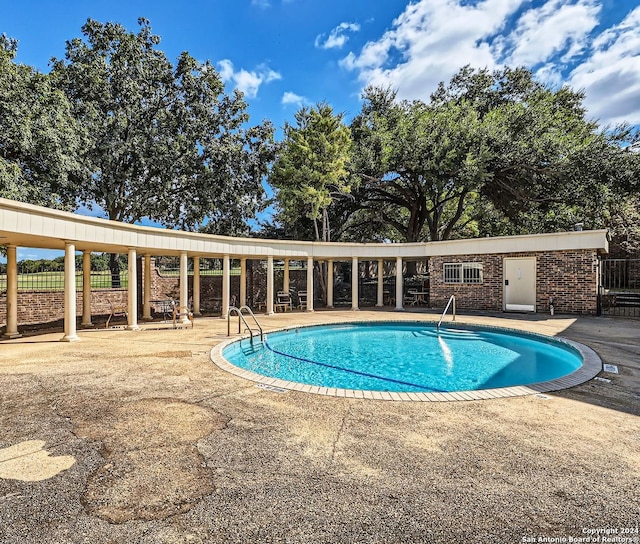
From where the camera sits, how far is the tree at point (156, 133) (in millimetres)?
17703

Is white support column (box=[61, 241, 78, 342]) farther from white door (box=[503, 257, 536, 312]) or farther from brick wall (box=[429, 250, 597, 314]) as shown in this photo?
white door (box=[503, 257, 536, 312])

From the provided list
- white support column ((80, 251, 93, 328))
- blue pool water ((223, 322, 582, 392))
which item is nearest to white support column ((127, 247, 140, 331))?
white support column ((80, 251, 93, 328))

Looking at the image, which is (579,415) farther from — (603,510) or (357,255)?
(357,255)

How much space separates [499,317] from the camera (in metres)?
13.5

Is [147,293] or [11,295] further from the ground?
[11,295]

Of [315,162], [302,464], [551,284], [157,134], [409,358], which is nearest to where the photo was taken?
[302,464]

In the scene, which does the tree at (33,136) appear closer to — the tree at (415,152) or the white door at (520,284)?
the tree at (415,152)

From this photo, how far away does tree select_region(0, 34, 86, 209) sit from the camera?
1308 centimetres

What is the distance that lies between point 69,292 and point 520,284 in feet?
54.3

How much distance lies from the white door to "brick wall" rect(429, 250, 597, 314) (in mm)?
217

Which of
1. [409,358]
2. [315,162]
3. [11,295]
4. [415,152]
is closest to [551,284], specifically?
[415,152]

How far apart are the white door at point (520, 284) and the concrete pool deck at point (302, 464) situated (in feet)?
35.5

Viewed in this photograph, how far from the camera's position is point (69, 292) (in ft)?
28.7

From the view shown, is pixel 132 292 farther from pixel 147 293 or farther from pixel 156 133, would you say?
pixel 156 133
